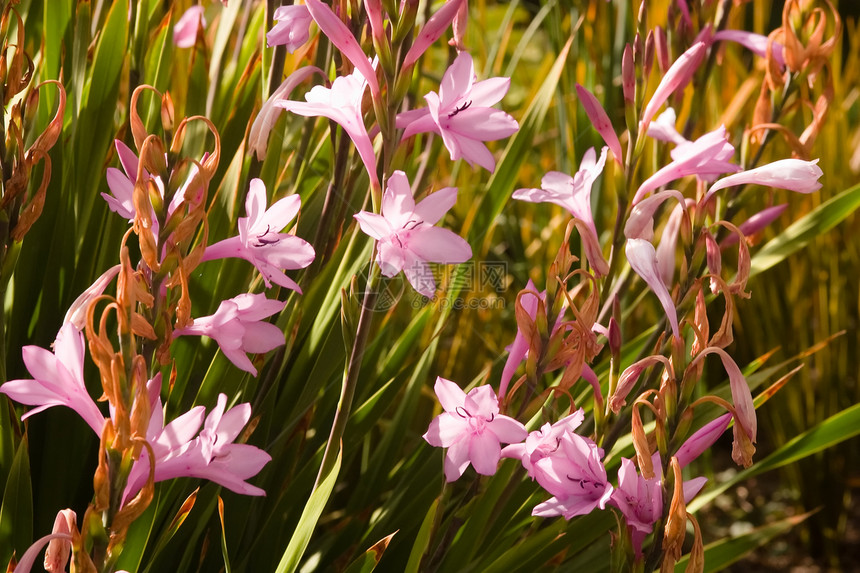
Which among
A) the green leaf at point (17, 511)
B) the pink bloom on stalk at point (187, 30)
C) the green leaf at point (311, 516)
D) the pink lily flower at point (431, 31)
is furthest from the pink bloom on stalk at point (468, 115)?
the pink bloom on stalk at point (187, 30)

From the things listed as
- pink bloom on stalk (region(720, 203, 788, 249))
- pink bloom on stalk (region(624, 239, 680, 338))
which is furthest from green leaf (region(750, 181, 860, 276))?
pink bloom on stalk (region(624, 239, 680, 338))

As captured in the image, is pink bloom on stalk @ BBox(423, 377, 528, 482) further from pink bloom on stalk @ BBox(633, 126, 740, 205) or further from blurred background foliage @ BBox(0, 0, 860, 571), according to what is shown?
pink bloom on stalk @ BBox(633, 126, 740, 205)

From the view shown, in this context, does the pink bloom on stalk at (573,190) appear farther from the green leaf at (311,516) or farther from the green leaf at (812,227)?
the green leaf at (812,227)

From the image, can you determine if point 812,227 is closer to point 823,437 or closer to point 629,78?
point 823,437

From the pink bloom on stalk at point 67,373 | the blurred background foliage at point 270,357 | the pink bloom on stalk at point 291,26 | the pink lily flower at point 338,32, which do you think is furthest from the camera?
the blurred background foliage at point 270,357

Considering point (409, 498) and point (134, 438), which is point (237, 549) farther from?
point (134, 438)

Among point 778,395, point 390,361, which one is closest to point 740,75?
point 778,395
